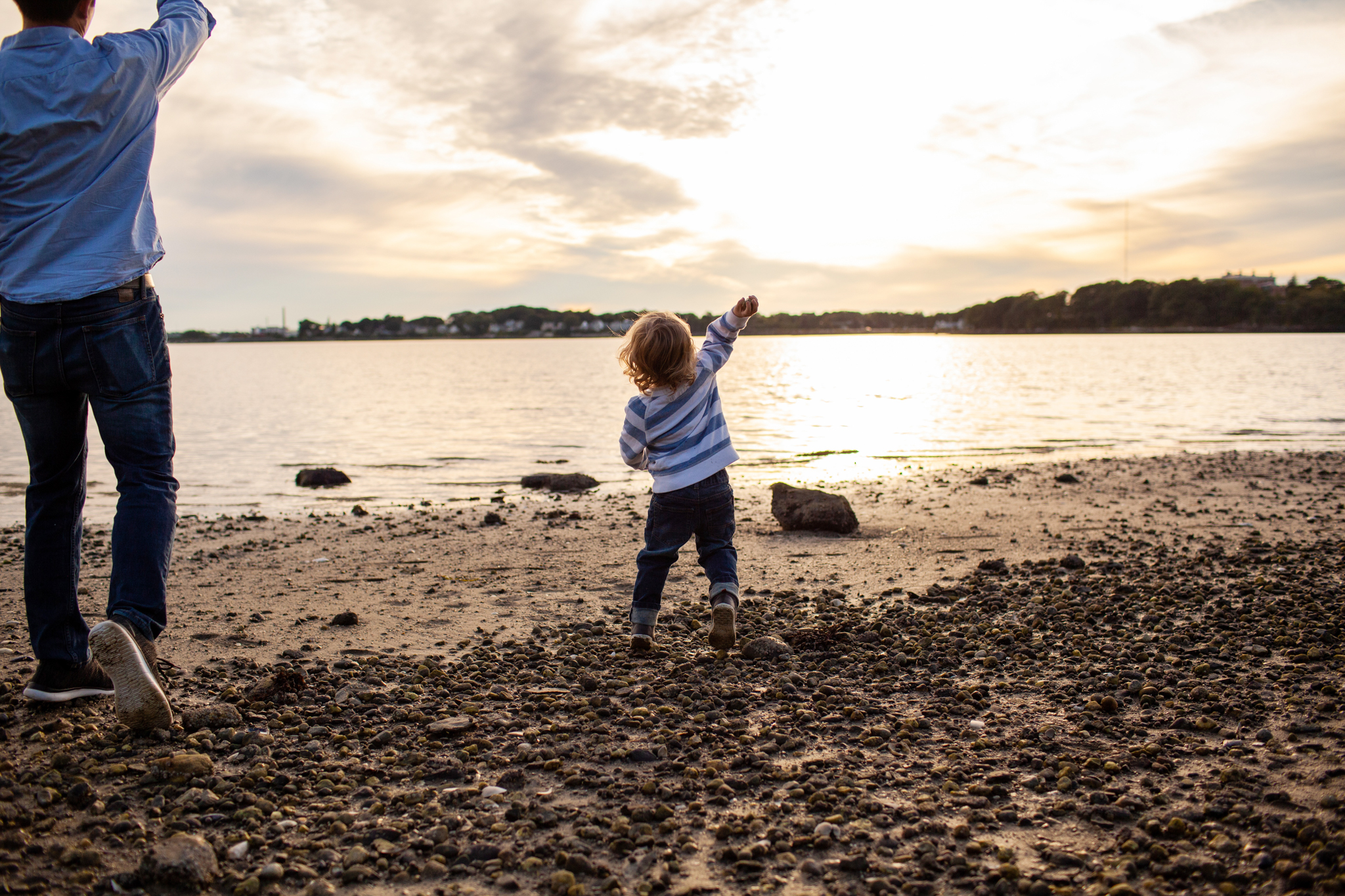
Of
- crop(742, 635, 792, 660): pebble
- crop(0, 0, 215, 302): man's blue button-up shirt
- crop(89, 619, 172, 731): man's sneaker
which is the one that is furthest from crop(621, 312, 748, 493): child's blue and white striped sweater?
crop(0, 0, 215, 302): man's blue button-up shirt

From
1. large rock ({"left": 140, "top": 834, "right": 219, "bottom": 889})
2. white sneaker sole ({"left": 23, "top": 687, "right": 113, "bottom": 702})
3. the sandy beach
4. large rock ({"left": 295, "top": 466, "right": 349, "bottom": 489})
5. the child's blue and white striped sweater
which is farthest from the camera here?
large rock ({"left": 295, "top": 466, "right": 349, "bottom": 489})

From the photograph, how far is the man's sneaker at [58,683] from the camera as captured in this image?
3.82 m

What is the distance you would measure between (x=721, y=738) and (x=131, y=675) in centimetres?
247

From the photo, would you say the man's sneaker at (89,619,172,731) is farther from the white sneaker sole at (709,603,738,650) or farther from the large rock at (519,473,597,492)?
the large rock at (519,473,597,492)

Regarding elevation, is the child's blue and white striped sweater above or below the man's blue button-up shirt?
below

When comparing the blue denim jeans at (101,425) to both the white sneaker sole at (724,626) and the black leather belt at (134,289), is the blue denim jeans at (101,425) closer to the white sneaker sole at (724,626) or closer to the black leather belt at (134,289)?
the black leather belt at (134,289)

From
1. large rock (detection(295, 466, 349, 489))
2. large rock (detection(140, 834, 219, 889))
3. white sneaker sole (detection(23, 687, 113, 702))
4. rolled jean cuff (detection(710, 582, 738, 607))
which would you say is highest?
rolled jean cuff (detection(710, 582, 738, 607))

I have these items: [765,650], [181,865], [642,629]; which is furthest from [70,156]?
[765,650]

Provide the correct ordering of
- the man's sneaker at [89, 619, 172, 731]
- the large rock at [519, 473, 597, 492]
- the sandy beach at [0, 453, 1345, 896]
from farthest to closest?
1. the large rock at [519, 473, 597, 492]
2. the man's sneaker at [89, 619, 172, 731]
3. the sandy beach at [0, 453, 1345, 896]

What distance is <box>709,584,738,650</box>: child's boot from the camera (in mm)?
4797

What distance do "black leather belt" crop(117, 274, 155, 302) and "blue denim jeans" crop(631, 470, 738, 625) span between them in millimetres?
2753

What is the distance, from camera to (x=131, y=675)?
338cm

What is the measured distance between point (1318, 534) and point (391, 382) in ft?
172

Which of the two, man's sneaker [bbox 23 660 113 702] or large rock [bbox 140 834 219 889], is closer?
large rock [bbox 140 834 219 889]
